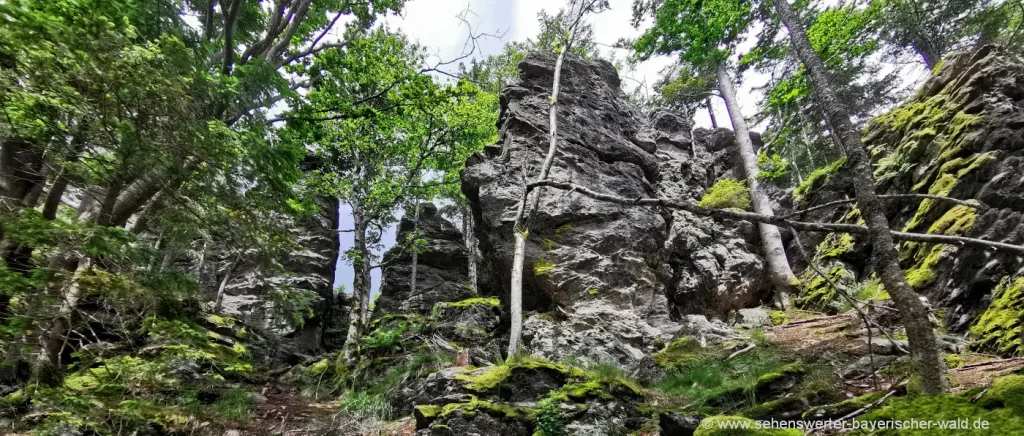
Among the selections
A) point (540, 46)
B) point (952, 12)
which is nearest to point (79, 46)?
point (540, 46)

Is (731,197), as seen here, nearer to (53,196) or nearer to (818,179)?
(818,179)

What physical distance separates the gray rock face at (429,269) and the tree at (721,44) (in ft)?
38.7

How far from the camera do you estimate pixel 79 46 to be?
3646 millimetres

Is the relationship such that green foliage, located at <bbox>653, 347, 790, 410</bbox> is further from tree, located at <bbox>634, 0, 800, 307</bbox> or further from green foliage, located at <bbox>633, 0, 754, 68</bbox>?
green foliage, located at <bbox>633, 0, 754, 68</bbox>

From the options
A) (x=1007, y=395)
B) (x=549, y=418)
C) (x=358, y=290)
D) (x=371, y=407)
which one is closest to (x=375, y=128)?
(x=358, y=290)

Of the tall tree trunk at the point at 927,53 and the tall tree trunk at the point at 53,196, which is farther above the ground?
the tall tree trunk at the point at 927,53

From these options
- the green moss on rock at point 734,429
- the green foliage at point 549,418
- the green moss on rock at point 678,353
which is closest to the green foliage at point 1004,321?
the green moss on rock at point 678,353

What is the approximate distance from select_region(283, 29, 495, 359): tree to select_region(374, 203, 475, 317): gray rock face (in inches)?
75.8

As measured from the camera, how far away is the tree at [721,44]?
9.91 metres

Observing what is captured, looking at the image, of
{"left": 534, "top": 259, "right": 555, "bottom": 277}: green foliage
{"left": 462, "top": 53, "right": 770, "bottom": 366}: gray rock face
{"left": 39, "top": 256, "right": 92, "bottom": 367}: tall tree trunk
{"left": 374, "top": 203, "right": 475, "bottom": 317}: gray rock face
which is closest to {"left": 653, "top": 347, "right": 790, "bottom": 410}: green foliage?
{"left": 462, "top": 53, "right": 770, "bottom": 366}: gray rock face

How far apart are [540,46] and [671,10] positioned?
914 centimetres

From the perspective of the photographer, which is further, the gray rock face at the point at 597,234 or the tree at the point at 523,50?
the tree at the point at 523,50

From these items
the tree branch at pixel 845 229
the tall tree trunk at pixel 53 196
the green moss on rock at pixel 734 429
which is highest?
the tall tree trunk at pixel 53 196

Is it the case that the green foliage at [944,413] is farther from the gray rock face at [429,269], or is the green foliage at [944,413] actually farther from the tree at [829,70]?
Result: the gray rock face at [429,269]
